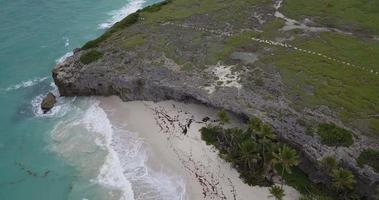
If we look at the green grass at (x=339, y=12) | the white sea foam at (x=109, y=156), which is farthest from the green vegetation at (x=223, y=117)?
the green grass at (x=339, y=12)

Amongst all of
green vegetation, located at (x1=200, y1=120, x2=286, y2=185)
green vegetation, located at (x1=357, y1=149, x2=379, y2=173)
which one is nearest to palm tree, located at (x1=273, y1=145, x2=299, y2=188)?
green vegetation, located at (x1=200, y1=120, x2=286, y2=185)

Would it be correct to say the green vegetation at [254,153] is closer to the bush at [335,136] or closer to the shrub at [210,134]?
the shrub at [210,134]

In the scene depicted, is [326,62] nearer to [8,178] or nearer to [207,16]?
[207,16]

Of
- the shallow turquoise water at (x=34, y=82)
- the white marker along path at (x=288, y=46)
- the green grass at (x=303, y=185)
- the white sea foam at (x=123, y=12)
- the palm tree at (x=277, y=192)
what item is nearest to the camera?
the palm tree at (x=277, y=192)

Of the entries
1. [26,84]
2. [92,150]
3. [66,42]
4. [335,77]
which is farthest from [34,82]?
[335,77]

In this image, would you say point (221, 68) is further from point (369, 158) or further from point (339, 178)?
point (339, 178)
